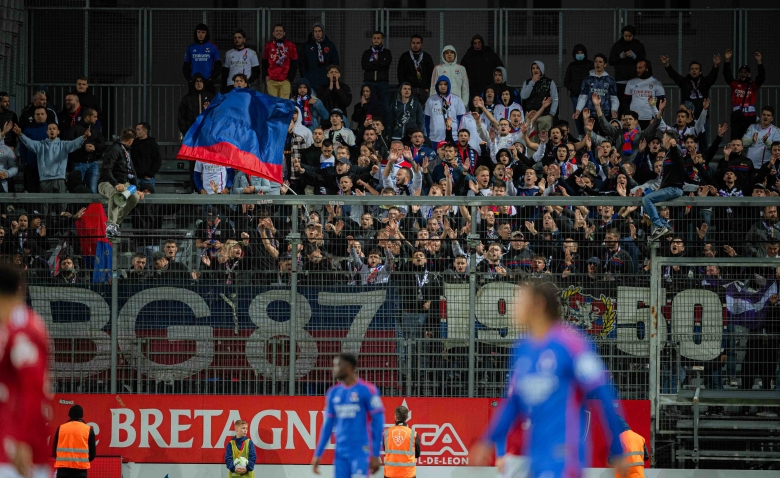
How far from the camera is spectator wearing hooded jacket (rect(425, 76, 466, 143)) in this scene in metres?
20.9

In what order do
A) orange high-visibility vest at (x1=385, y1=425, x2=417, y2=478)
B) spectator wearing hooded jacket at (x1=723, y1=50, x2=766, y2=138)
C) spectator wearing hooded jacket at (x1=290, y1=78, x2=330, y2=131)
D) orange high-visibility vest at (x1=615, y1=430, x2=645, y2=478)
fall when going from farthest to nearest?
spectator wearing hooded jacket at (x1=723, y1=50, x2=766, y2=138)
spectator wearing hooded jacket at (x1=290, y1=78, x2=330, y2=131)
orange high-visibility vest at (x1=385, y1=425, x2=417, y2=478)
orange high-visibility vest at (x1=615, y1=430, x2=645, y2=478)

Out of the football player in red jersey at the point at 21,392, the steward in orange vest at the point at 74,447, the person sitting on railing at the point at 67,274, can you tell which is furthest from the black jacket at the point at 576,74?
the football player in red jersey at the point at 21,392

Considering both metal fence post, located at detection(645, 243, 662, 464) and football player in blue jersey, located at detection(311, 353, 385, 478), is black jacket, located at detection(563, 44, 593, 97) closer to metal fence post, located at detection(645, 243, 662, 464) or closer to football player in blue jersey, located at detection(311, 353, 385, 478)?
metal fence post, located at detection(645, 243, 662, 464)

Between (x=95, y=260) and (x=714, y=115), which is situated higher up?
(x=714, y=115)

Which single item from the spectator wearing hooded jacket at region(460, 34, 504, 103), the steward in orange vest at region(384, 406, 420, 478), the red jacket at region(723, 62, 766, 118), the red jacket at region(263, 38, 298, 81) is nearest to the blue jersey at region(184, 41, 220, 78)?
the red jacket at region(263, 38, 298, 81)

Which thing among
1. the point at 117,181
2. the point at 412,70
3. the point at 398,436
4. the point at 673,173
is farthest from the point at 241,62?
the point at 398,436

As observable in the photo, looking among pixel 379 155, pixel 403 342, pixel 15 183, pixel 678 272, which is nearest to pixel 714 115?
pixel 379 155

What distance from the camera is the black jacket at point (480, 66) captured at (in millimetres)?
Result: 22078

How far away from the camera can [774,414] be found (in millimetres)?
14766

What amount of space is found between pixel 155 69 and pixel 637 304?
15.1 m

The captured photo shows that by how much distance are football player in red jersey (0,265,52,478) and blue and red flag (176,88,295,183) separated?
875 centimetres

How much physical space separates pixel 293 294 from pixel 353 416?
3618 mm

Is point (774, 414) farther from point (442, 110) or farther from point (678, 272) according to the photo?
point (442, 110)

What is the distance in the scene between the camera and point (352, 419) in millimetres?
11391
